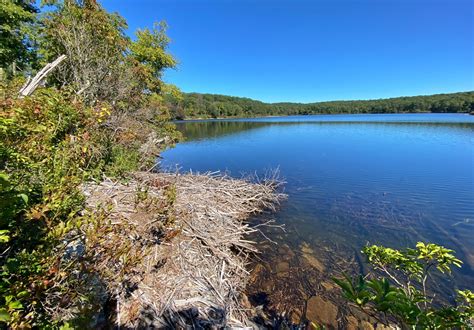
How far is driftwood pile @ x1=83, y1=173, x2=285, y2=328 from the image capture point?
2881 mm

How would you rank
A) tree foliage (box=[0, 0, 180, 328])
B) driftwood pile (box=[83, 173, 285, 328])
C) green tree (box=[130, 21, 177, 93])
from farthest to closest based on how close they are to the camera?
green tree (box=[130, 21, 177, 93]), driftwood pile (box=[83, 173, 285, 328]), tree foliage (box=[0, 0, 180, 328])

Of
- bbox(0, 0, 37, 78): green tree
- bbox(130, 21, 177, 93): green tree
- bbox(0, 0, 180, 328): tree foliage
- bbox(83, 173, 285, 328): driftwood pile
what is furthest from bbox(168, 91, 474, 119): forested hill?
bbox(83, 173, 285, 328): driftwood pile

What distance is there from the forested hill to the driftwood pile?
71.2 m

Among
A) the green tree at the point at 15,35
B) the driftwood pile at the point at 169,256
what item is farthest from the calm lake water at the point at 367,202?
the green tree at the point at 15,35

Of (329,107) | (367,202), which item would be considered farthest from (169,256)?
(329,107)

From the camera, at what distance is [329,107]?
128500 millimetres

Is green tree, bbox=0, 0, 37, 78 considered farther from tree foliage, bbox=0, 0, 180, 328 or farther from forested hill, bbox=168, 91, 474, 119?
forested hill, bbox=168, 91, 474, 119

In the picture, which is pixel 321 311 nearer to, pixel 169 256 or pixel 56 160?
pixel 169 256

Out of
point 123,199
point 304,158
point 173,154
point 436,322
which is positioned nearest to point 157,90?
point 173,154

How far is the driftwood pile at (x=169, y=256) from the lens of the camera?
2.88 m

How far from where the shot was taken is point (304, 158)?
18.0 m

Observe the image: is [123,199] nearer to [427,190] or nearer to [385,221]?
[385,221]

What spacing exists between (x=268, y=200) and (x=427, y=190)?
8028 millimetres

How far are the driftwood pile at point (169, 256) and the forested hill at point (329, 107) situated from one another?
7118 centimetres
